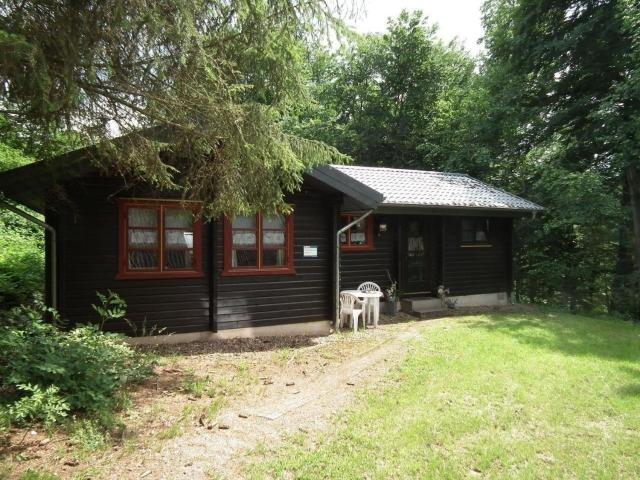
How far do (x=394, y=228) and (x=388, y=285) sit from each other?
4.90ft

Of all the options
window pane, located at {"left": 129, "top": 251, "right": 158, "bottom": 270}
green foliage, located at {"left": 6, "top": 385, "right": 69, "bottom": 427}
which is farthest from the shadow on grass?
green foliage, located at {"left": 6, "top": 385, "right": 69, "bottom": 427}

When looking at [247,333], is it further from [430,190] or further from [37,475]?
[430,190]

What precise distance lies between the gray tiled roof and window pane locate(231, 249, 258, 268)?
334 cm

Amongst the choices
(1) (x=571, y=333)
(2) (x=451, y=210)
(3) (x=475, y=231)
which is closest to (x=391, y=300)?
(2) (x=451, y=210)

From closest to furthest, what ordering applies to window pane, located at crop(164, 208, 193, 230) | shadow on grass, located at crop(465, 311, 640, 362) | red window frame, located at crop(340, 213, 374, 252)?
window pane, located at crop(164, 208, 193, 230), shadow on grass, located at crop(465, 311, 640, 362), red window frame, located at crop(340, 213, 374, 252)

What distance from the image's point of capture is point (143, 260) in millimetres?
7465

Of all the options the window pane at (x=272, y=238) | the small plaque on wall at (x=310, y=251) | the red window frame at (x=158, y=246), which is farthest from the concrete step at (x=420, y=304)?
the red window frame at (x=158, y=246)

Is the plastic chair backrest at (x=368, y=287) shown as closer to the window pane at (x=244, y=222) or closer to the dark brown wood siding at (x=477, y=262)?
the dark brown wood siding at (x=477, y=262)

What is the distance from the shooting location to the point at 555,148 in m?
16.0

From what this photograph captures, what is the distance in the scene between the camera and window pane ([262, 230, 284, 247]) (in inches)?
332

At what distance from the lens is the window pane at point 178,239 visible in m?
7.62

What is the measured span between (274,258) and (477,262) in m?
6.81

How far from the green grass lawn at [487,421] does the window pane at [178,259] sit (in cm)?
397

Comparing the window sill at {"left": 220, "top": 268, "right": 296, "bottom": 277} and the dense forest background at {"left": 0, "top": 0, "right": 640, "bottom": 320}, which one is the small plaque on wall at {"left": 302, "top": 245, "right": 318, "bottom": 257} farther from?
the dense forest background at {"left": 0, "top": 0, "right": 640, "bottom": 320}
